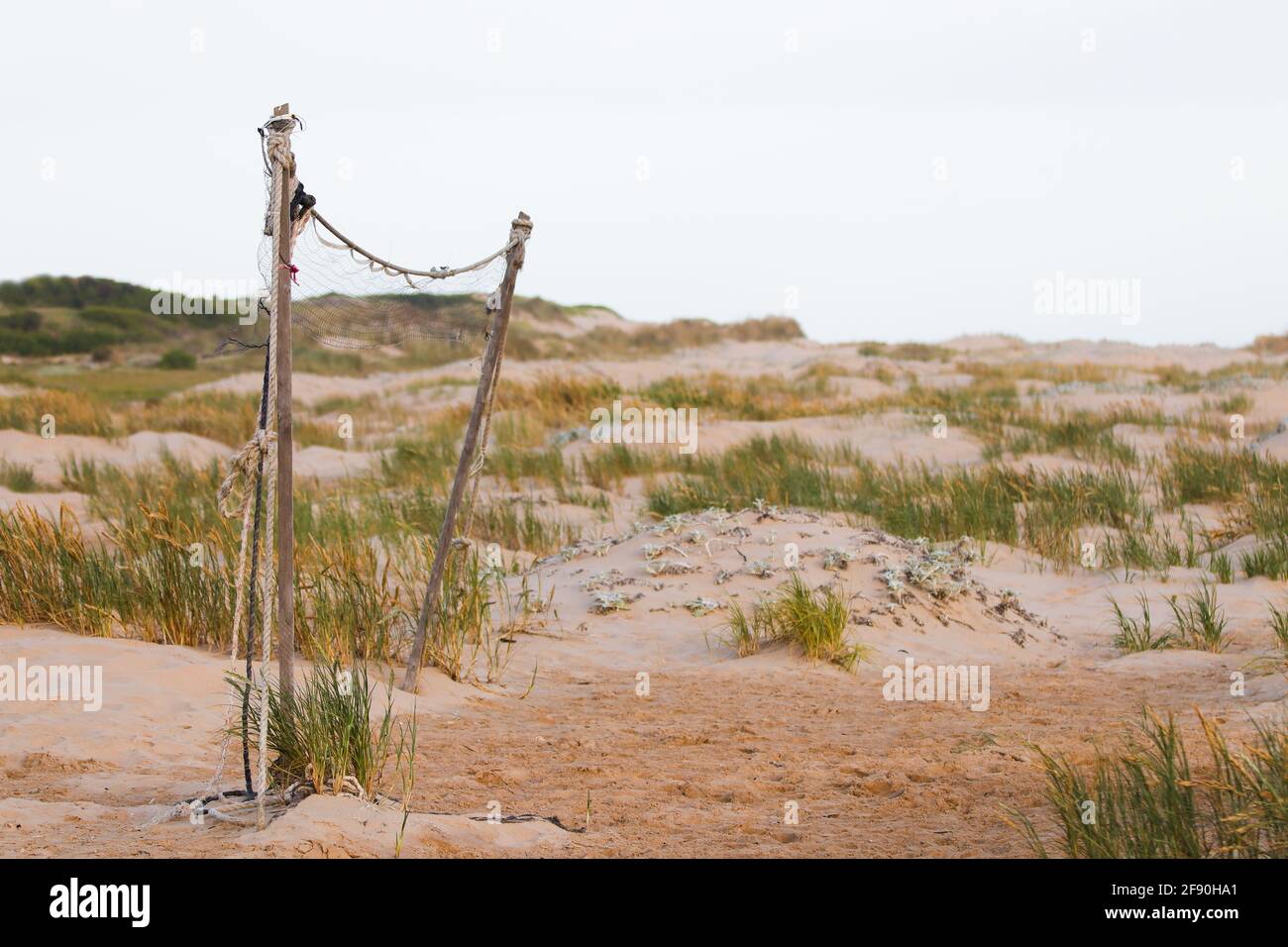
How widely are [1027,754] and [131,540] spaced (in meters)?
5.24

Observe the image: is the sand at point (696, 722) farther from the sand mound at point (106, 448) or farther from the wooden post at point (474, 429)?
the sand mound at point (106, 448)

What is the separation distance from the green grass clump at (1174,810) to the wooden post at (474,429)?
3.22 metres

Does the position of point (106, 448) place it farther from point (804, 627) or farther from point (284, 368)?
point (284, 368)

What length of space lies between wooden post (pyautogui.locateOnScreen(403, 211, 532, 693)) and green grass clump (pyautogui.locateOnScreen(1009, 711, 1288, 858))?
3218 mm

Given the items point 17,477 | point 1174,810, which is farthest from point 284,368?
point 17,477

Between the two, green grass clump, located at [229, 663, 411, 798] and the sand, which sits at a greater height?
green grass clump, located at [229, 663, 411, 798]

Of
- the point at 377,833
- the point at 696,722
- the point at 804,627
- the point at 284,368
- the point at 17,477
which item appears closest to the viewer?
the point at 377,833

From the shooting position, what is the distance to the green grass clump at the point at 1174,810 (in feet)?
11.2

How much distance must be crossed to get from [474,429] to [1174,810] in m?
3.67

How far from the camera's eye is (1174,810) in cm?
351

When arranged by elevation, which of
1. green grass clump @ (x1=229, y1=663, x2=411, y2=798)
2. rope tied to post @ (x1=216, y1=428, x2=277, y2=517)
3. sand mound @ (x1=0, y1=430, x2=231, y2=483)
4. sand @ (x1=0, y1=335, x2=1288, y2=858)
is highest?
rope tied to post @ (x1=216, y1=428, x2=277, y2=517)

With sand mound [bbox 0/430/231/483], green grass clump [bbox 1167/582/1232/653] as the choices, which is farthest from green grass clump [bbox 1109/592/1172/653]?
sand mound [bbox 0/430/231/483]

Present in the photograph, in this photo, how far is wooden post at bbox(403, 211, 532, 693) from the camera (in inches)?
238

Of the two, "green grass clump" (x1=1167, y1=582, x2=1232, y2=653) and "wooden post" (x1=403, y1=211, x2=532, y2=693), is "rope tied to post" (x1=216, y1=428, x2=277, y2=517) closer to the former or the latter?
"wooden post" (x1=403, y1=211, x2=532, y2=693)
